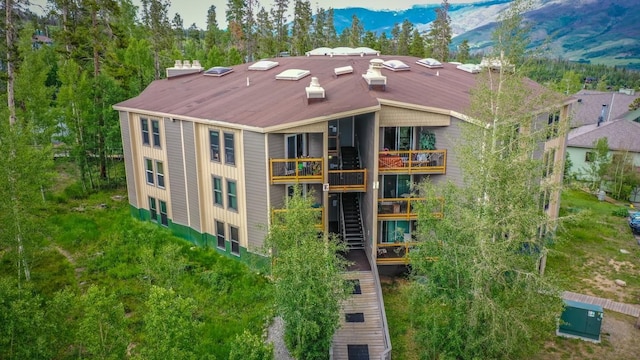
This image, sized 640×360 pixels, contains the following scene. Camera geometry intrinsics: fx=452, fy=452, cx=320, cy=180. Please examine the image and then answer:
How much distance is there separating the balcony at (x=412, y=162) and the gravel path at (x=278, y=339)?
8909 millimetres

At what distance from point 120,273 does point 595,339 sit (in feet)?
77.6

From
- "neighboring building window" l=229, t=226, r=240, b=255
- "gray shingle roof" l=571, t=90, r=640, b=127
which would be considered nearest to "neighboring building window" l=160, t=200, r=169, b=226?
"neighboring building window" l=229, t=226, r=240, b=255

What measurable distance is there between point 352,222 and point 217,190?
25.7ft

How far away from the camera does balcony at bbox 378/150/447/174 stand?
2288 centimetres

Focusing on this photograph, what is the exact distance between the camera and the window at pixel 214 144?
24011 millimetres

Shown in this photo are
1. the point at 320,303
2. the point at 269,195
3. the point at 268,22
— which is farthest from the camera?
the point at 268,22

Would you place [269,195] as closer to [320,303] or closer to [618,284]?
[320,303]

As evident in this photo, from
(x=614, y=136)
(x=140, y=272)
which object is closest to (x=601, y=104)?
(x=614, y=136)

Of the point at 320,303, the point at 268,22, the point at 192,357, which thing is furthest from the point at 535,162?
the point at 268,22

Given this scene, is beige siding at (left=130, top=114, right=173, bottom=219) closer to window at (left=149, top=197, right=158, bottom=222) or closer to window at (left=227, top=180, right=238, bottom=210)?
window at (left=149, top=197, right=158, bottom=222)

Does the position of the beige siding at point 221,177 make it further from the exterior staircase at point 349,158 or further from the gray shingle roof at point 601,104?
the gray shingle roof at point 601,104

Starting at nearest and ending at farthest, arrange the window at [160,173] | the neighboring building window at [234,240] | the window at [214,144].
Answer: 1. the window at [214,144]
2. the neighboring building window at [234,240]
3. the window at [160,173]

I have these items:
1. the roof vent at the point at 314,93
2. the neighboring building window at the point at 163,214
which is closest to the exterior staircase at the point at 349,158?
the roof vent at the point at 314,93

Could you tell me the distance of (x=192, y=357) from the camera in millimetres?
12695
